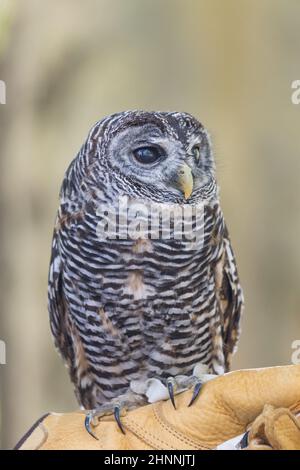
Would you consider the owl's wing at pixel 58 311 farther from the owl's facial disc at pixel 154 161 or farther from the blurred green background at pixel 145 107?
the owl's facial disc at pixel 154 161

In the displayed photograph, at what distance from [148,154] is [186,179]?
2.6 inches

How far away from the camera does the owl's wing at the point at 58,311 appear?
1022 millimetres

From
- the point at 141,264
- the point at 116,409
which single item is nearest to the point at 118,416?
the point at 116,409

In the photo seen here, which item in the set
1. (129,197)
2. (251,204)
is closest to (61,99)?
(129,197)

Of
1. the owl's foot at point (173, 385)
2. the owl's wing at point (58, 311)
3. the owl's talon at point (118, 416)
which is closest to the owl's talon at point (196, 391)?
the owl's foot at point (173, 385)

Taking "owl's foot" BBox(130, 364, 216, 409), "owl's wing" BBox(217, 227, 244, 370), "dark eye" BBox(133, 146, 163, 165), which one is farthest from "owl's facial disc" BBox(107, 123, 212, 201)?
"owl's foot" BBox(130, 364, 216, 409)

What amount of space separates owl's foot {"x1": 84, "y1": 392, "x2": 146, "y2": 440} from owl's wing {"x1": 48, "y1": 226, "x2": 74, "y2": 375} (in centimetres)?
12

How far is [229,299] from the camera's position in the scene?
1055 millimetres

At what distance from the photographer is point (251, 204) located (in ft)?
3.25

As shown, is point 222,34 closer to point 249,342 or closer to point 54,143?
point 54,143

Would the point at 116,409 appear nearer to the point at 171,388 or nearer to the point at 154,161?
the point at 171,388

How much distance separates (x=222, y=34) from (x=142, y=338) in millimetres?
472

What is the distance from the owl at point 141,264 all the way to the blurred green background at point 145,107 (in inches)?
1.3

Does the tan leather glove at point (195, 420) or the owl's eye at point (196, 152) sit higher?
the owl's eye at point (196, 152)
